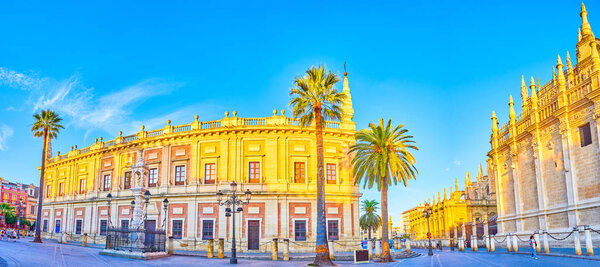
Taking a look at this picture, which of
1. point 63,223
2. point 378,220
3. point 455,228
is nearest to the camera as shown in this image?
point 63,223

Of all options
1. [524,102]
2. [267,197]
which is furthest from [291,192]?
[524,102]

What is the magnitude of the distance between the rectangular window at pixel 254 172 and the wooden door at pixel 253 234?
11.3ft

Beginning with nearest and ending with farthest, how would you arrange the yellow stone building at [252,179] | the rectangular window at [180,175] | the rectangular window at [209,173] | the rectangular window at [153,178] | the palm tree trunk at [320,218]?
the palm tree trunk at [320,218], the yellow stone building at [252,179], the rectangular window at [209,173], the rectangular window at [180,175], the rectangular window at [153,178]

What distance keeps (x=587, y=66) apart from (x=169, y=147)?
1358 inches

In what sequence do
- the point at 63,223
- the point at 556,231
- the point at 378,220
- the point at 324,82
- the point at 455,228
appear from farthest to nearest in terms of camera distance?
the point at 378,220
the point at 455,228
the point at 63,223
the point at 556,231
the point at 324,82

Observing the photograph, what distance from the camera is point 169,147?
130 feet

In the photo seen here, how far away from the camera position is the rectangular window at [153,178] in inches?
1572

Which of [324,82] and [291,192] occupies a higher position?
[324,82]

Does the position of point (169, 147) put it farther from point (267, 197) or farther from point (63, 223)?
point (63, 223)

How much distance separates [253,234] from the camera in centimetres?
3538

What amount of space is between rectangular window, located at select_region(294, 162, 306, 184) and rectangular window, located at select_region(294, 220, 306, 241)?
3429 millimetres

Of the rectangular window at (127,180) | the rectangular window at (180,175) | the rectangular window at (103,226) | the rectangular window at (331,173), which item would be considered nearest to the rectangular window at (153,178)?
the rectangular window at (180,175)

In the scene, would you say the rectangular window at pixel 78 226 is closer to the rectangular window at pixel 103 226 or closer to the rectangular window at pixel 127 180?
the rectangular window at pixel 103 226

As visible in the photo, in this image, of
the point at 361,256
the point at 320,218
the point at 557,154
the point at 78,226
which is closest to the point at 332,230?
the point at 361,256
